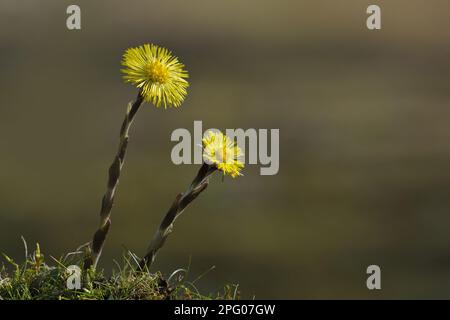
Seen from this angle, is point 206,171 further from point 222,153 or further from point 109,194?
point 109,194

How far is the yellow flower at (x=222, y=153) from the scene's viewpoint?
1.70 metres

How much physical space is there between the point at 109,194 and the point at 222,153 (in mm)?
244

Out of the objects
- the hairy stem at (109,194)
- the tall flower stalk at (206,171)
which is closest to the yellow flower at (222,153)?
the tall flower stalk at (206,171)

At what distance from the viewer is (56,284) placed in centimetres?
174

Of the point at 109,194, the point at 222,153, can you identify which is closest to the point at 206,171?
the point at 222,153

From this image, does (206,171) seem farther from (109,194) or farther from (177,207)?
(109,194)

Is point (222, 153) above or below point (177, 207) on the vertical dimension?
above

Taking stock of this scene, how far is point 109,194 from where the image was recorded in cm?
173

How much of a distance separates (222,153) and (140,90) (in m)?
0.21

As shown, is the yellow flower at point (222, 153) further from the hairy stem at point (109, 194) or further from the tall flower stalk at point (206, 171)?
the hairy stem at point (109, 194)

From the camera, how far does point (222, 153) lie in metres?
1.71

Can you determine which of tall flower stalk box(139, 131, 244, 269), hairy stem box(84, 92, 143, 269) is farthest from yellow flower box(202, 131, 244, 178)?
hairy stem box(84, 92, 143, 269)
